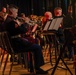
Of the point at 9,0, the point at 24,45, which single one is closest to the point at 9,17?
the point at 24,45

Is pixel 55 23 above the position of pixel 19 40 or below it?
above

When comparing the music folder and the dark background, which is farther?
the dark background

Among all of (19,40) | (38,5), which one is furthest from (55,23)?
(38,5)

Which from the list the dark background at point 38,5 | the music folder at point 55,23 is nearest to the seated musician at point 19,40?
the music folder at point 55,23

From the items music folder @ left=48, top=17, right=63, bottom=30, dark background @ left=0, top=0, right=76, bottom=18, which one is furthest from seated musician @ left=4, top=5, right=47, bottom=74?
dark background @ left=0, top=0, right=76, bottom=18

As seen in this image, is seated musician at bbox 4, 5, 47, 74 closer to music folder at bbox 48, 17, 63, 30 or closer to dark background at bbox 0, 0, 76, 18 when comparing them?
music folder at bbox 48, 17, 63, 30

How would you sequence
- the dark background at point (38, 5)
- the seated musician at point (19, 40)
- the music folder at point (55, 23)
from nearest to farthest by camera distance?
the music folder at point (55, 23) → the seated musician at point (19, 40) → the dark background at point (38, 5)

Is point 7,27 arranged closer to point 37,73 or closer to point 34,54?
point 34,54

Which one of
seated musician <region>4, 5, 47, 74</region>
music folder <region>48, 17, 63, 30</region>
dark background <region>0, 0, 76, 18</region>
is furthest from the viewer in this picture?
dark background <region>0, 0, 76, 18</region>

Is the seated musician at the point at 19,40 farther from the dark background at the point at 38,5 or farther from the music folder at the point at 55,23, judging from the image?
the dark background at the point at 38,5

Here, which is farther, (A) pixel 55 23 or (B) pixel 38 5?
(B) pixel 38 5

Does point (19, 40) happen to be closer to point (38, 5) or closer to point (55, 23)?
point (55, 23)

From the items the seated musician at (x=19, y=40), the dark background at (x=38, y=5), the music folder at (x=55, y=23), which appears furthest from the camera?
the dark background at (x=38, y=5)

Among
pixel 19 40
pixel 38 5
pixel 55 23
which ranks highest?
pixel 38 5
